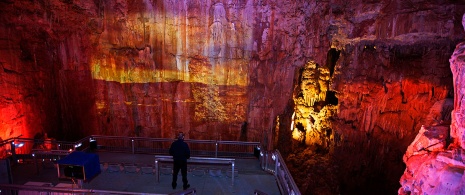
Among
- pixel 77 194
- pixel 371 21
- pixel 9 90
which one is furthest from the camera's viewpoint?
pixel 371 21

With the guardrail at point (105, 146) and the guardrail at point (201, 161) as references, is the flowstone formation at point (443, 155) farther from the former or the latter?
the guardrail at point (201, 161)

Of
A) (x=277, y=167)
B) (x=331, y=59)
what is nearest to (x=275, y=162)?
(x=277, y=167)

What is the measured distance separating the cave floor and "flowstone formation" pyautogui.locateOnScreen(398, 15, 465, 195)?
11.2ft

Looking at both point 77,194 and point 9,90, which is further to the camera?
point 9,90

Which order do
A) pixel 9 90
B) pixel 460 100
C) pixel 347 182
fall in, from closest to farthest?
pixel 460 100, pixel 9 90, pixel 347 182

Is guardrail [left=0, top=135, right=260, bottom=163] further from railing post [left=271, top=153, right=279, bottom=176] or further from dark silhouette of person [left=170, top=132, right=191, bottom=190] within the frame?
dark silhouette of person [left=170, top=132, right=191, bottom=190]

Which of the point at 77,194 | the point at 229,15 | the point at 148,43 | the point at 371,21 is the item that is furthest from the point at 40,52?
the point at 371,21

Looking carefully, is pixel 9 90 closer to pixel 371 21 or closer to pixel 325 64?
pixel 325 64

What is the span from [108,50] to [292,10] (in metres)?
7.70

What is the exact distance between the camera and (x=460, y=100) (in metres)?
6.82

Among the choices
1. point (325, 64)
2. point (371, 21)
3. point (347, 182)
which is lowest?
point (347, 182)

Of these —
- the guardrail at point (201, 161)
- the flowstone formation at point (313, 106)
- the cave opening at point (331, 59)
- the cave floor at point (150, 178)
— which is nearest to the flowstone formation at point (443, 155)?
the cave floor at point (150, 178)

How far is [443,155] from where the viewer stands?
21.7 ft

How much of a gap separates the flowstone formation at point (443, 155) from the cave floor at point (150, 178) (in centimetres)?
340
